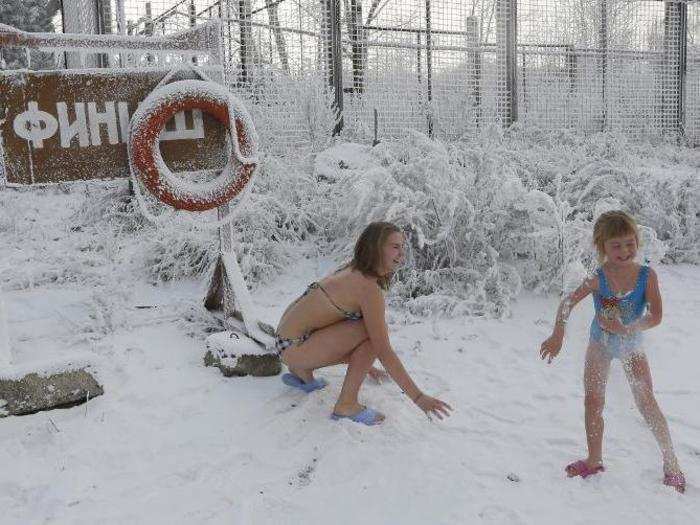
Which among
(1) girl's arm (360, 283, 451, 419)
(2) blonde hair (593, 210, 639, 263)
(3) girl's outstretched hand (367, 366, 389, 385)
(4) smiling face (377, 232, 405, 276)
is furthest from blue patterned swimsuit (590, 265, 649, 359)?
(3) girl's outstretched hand (367, 366, 389, 385)

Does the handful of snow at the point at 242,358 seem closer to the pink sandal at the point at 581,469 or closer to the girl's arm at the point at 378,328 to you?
the girl's arm at the point at 378,328

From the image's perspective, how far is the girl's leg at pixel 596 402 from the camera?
7.45 feet

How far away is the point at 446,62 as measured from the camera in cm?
856

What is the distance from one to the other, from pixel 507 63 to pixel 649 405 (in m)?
7.23

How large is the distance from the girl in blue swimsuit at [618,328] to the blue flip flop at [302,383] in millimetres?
1112

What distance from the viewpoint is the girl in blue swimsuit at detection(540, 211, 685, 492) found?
2193mm

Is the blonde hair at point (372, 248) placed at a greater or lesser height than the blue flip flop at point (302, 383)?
greater

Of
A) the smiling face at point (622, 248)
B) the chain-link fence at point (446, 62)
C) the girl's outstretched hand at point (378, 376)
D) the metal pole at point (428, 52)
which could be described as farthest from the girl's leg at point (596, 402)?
the metal pole at point (428, 52)

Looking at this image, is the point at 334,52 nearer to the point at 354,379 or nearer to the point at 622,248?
the point at 354,379

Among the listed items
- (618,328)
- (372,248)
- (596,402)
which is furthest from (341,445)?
(618,328)

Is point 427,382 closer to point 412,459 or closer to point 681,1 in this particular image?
point 412,459

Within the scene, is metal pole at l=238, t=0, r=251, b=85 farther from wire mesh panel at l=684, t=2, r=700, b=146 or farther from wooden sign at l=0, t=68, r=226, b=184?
wire mesh panel at l=684, t=2, r=700, b=146

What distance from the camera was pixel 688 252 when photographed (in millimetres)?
5082

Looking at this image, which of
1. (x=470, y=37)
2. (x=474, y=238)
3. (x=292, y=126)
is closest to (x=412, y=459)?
(x=474, y=238)
